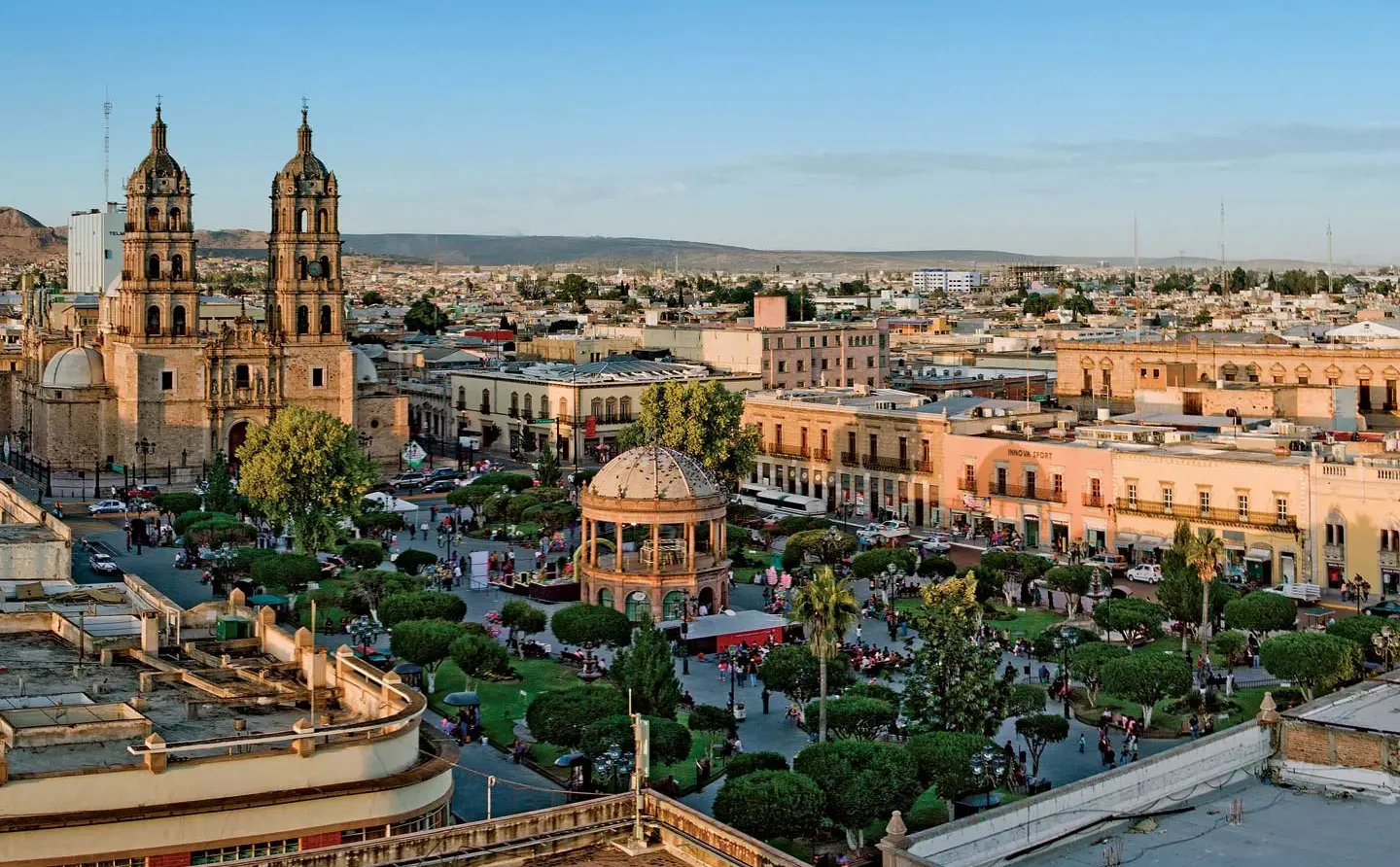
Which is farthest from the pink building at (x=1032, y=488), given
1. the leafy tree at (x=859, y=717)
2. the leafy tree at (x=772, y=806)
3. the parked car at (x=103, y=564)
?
the leafy tree at (x=772, y=806)

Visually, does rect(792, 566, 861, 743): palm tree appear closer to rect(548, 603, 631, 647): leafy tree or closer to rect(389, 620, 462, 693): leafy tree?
rect(548, 603, 631, 647): leafy tree

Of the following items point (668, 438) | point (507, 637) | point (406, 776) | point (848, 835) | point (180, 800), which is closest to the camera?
point (180, 800)

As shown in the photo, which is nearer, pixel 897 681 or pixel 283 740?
pixel 283 740

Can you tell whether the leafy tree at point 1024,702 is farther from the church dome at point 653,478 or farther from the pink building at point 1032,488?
the pink building at point 1032,488

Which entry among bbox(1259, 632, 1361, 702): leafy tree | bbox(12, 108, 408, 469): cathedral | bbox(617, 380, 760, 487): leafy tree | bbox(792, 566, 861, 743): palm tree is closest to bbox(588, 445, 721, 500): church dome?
bbox(792, 566, 861, 743): palm tree

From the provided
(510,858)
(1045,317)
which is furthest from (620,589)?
(1045,317)

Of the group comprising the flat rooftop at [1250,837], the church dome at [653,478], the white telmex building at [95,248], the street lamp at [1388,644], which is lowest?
the street lamp at [1388,644]

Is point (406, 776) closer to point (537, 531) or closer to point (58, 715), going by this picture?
point (58, 715)
